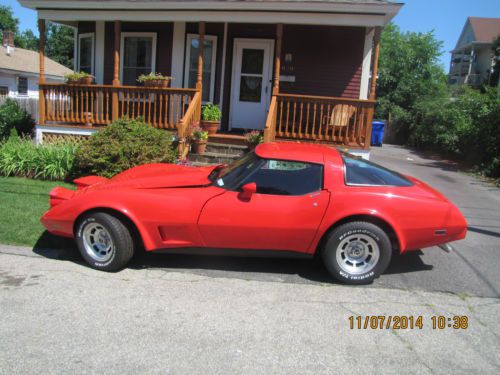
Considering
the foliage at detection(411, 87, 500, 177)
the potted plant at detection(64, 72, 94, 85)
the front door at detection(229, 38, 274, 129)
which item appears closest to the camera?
the potted plant at detection(64, 72, 94, 85)

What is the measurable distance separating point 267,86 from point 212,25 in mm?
2188

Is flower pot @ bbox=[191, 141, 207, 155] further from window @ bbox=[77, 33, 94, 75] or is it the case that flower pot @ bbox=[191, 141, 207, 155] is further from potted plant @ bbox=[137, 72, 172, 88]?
window @ bbox=[77, 33, 94, 75]

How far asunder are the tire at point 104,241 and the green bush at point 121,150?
3.49 m

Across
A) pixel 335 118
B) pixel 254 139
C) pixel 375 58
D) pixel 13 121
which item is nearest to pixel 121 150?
pixel 254 139

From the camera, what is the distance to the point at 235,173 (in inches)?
190

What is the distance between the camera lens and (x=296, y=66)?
11.9 metres

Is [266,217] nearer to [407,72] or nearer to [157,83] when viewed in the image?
[157,83]

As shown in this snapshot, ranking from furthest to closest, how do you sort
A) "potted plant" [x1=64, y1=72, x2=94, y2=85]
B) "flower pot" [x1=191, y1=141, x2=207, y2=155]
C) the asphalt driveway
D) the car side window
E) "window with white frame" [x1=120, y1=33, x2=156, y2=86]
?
"window with white frame" [x1=120, y1=33, x2=156, y2=86]
"potted plant" [x1=64, y1=72, x2=94, y2=85]
"flower pot" [x1=191, y1=141, x2=207, y2=155]
the car side window
the asphalt driveway

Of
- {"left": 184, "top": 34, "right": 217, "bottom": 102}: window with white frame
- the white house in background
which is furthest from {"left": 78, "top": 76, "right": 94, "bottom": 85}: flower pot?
the white house in background

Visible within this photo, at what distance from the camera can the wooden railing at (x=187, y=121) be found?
9.43 m

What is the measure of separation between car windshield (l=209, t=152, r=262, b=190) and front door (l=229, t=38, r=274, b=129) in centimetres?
721

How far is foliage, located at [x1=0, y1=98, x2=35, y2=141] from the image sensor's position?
14.2 metres

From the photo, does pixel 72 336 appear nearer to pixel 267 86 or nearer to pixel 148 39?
pixel 267 86

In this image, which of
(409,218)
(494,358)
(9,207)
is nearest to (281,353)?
(494,358)
